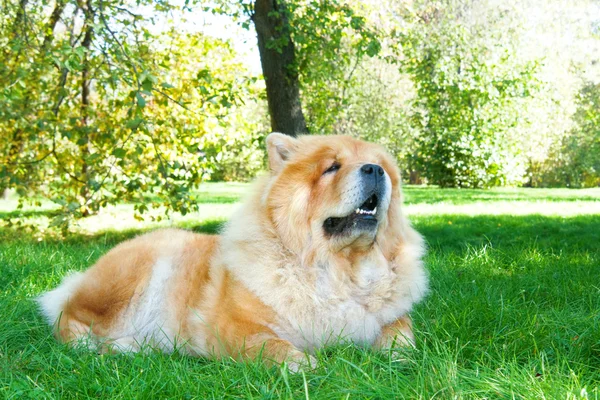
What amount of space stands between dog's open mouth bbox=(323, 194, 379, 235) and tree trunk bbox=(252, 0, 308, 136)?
4012 millimetres

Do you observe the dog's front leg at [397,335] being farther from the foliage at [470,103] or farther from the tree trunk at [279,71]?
the foliage at [470,103]

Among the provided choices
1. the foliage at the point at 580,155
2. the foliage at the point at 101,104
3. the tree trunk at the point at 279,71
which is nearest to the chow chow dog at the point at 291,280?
the foliage at the point at 101,104

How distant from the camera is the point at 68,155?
27.3 ft

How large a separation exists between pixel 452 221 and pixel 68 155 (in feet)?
19.5

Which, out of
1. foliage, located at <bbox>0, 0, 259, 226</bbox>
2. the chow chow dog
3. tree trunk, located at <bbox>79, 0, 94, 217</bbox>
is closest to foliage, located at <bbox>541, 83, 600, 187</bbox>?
foliage, located at <bbox>0, 0, 259, 226</bbox>

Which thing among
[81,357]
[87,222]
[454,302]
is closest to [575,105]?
[87,222]

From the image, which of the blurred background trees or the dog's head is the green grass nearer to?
the dog's head

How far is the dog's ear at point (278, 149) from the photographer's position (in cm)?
301

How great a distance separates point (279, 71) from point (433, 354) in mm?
5199

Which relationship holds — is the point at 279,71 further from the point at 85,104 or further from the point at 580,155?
the point at 580,155

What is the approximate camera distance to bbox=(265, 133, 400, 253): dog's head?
2732mm

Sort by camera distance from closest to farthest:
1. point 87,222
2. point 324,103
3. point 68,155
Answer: point 68,155, point 324,103, point 87,222

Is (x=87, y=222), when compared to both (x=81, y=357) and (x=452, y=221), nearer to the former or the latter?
(x=452, y=221)

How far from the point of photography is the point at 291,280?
2746mm
